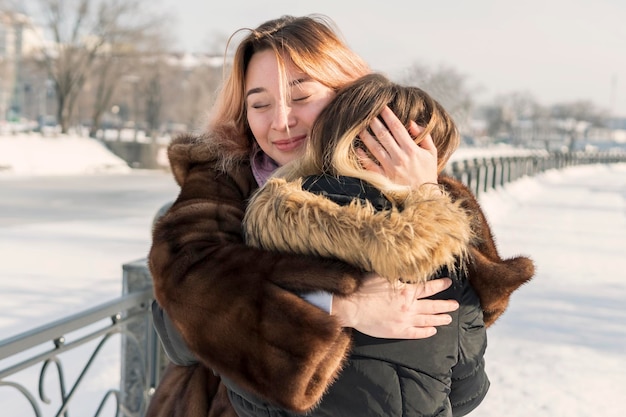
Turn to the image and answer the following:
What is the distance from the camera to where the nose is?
1730 millimetres

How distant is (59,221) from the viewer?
11641 mm

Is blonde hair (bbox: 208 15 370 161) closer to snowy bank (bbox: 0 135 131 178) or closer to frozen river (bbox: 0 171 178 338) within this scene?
frozen river (bbox: 0 171 178 338)

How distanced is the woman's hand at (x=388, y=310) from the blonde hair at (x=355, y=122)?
0.72 ft

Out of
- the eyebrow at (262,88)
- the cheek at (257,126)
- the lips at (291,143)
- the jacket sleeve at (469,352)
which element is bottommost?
the jacket sleeve at (469,352)

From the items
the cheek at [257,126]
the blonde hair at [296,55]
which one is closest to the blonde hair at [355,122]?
the blonde hair at [296,55]

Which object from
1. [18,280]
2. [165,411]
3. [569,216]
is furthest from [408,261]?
[569,216]

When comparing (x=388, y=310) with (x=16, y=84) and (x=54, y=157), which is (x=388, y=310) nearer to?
(x=54, y=157)

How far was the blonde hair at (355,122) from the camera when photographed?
140cm

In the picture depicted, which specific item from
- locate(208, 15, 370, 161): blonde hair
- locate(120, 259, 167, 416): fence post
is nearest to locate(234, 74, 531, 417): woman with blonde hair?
locate(208, 15, 370, 161): blonde hair

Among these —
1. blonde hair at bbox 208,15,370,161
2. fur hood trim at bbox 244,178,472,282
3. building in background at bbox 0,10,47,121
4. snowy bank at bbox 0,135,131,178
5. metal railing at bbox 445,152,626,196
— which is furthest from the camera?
building in background at bbox 0,10,47,121

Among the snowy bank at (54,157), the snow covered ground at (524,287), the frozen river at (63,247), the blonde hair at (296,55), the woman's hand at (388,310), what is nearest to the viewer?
the woman's hand at (388,310)

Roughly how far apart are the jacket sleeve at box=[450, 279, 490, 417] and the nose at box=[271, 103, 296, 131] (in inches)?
23.8

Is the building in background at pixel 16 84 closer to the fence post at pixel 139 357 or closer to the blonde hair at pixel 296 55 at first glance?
the fence post at pixel 139 357

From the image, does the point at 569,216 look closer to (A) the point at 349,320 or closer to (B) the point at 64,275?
(B) the point at 64,275
